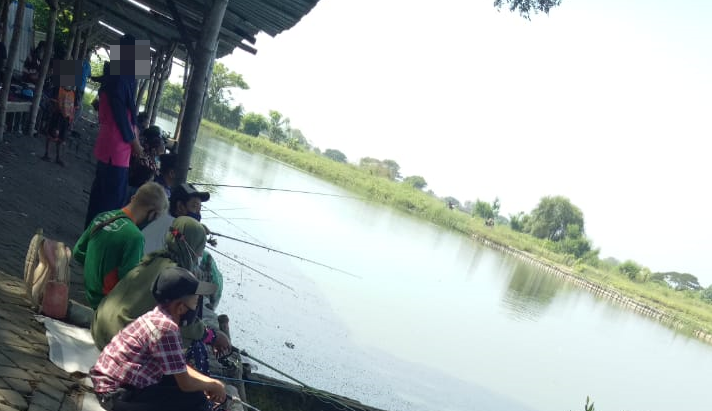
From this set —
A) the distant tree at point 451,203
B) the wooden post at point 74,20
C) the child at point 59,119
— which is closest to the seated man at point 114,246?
the child at point 59,119

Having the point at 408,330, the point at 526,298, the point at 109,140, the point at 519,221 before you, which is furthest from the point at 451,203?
the point at 109,140

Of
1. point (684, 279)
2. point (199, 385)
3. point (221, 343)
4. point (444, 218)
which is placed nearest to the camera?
point (199, 385)

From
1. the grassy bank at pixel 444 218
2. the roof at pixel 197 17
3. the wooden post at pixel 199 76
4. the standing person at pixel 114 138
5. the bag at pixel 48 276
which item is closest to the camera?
the bag at pixel 48 276

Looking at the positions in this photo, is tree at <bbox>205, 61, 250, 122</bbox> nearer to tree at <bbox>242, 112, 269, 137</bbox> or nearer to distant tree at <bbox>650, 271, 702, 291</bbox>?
tree at <bbox>242, 112, 269, 137</bbox>

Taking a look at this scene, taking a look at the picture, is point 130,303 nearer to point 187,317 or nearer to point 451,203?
point 187,317

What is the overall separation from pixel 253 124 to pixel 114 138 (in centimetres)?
6359

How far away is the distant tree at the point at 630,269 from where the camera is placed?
5331cm

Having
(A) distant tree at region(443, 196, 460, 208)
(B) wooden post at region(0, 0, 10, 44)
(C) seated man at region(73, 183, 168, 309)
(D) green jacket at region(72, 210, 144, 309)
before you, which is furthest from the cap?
(A) distant tree at region(443, 196, 460, 208)

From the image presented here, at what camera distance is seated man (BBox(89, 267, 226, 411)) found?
2215 mm

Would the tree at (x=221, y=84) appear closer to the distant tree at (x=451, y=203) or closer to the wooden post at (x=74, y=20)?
the distant tree at (x=451, y=203)

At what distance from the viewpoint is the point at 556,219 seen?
67688 millimetres

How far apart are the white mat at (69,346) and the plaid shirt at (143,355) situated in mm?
423

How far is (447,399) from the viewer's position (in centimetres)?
829

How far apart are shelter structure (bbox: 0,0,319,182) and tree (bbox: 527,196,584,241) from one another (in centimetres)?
6210
